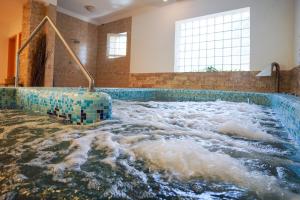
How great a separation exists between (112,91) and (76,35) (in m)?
4.64

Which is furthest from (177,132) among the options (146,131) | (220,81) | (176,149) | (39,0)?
(39,0)

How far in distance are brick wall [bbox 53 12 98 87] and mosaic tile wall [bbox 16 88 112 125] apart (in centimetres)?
562

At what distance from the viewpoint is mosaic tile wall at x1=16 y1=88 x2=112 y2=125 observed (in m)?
1.55

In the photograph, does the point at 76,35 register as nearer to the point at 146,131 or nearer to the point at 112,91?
the point at 112,91

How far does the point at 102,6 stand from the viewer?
6.68 meters

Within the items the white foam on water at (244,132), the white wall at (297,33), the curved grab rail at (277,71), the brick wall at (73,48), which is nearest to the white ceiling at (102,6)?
the brick wall at (73,48)

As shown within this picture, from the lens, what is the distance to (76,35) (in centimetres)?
757

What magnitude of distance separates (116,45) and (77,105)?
713 cm

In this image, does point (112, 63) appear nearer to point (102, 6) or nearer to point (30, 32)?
point (102, 6)

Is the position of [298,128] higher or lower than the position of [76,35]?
lower

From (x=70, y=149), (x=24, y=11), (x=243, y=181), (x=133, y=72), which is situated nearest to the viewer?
(x=243, y=181)

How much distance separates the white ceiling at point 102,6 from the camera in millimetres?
6324

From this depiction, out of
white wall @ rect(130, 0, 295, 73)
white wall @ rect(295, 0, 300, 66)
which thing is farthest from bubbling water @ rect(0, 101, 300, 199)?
white wall @ rect(130, 0, 295, 73)

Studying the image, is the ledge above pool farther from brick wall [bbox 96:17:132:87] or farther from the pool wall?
brick wall [bbox 96:17:132:87]
